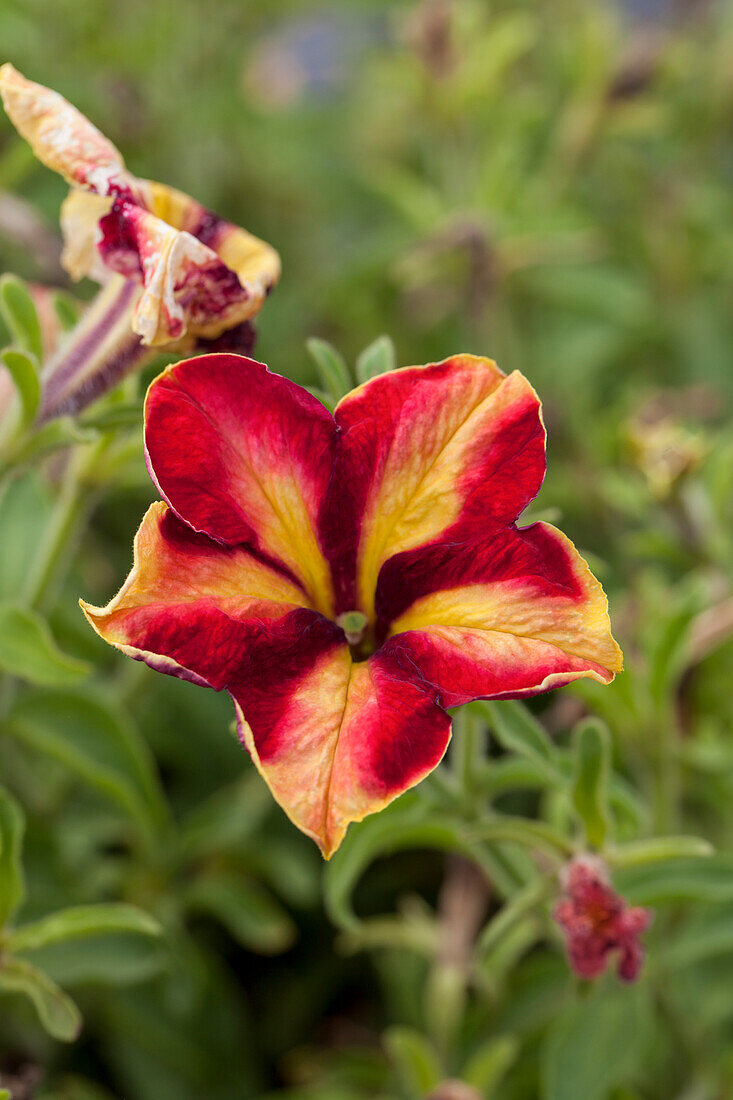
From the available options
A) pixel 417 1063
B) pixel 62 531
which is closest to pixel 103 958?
pixel 417 1063

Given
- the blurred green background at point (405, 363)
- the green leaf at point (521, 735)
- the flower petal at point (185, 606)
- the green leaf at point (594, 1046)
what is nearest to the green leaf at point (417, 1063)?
the blurred green background at point (405, 363)

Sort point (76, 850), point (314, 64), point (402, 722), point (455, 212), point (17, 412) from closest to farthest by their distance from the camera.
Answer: point (402, 722)
point (17, 412)
point (76, 850)
point (455, 212)
point (314, 64)

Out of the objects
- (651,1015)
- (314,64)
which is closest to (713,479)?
(651,1015)

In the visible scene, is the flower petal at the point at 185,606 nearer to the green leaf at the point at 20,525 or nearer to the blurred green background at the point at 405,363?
the blurred green background at the point at 405,363

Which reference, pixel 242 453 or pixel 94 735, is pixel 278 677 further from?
pixel 94 735

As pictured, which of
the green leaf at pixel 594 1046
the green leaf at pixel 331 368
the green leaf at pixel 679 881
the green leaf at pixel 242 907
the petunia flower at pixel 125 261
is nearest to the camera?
the petunia flower at pixel 125 261

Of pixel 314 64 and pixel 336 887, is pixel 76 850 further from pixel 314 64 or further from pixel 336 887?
pixel 314 64
